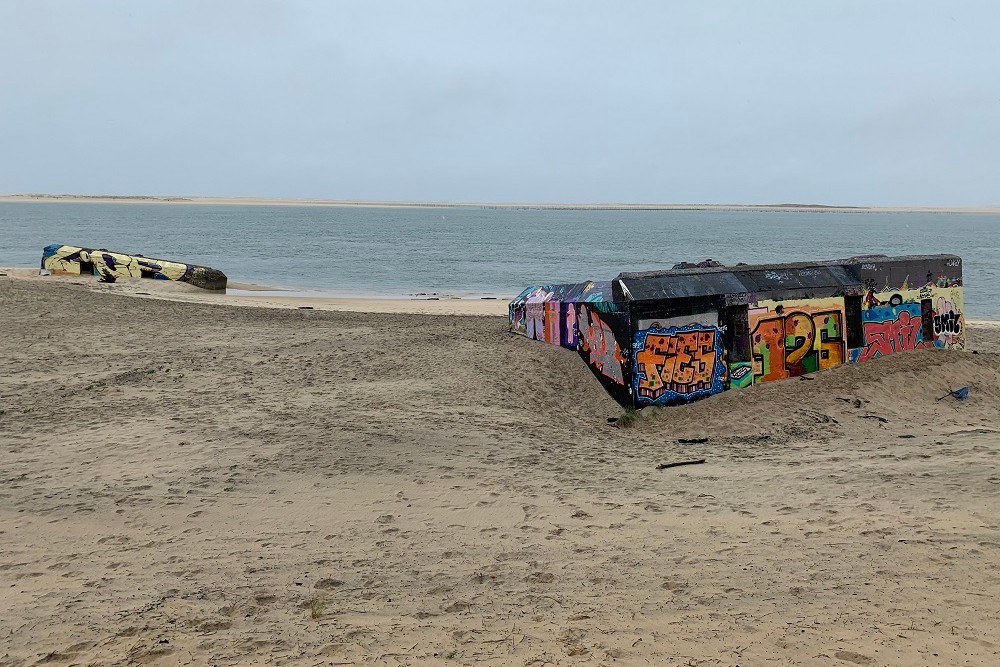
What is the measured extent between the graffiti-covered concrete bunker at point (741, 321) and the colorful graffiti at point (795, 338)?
0.6 inches

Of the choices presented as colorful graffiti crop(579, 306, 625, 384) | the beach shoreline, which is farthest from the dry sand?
the beach shoreline

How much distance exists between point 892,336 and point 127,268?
74.1 feet

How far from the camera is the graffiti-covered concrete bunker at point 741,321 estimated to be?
10930 mm

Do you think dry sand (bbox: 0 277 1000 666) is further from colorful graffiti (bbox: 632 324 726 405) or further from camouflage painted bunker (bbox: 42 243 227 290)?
camouflage painted bunker (bbox: 42 243 227 290)

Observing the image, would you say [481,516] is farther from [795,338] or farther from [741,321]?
[795,338]

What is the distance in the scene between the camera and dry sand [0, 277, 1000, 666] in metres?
4.31

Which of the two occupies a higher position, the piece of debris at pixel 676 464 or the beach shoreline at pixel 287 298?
the beach shoreline at pixel 287 298

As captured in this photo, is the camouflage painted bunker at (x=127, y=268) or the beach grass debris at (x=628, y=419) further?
the camouflage painted bunker at (x=127, y=268)

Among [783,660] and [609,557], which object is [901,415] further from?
[783,660]

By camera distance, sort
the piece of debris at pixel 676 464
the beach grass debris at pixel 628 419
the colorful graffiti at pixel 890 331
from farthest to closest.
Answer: the colorful graffiti at pixel 890 331 < the beach grass debris at pixel 628 419 < the piece of debris at pixel 676 464

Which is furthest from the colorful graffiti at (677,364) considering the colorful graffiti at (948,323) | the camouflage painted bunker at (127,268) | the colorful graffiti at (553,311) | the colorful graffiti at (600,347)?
the camouflage painted bunker at (127,268)

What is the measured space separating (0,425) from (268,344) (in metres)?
5.19

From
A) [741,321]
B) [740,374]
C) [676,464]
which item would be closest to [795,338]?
[741,321]

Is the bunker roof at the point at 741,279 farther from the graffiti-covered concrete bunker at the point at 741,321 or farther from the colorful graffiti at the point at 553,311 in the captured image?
the colorful graffiti at the point at 553,311
